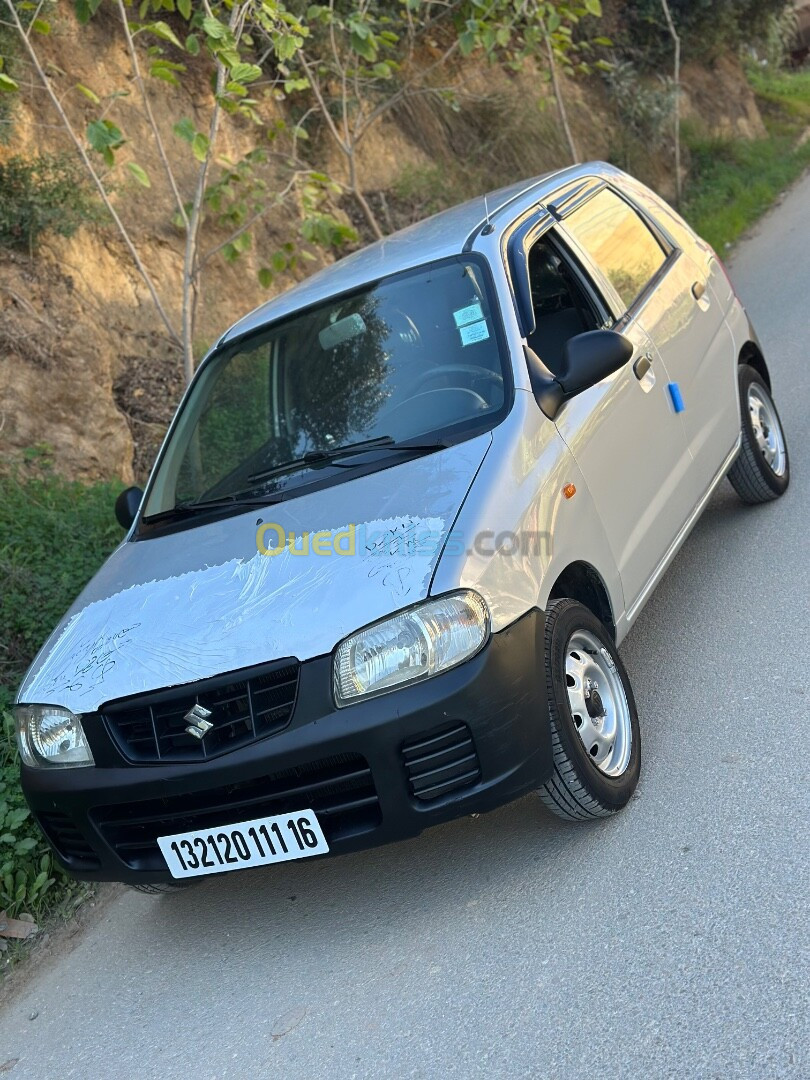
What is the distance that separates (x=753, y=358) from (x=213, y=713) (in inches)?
156

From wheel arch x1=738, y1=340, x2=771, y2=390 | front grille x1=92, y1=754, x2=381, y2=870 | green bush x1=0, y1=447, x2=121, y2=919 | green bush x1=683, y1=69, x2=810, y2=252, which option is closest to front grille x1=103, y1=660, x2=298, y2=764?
front grille x1=92, y1=754, x2=381, y2=870

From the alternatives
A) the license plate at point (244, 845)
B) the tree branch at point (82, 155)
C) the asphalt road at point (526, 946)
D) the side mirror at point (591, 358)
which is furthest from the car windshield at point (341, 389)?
the tree branch at point (82, 155)

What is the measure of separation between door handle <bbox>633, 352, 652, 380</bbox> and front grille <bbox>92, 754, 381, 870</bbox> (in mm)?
2136

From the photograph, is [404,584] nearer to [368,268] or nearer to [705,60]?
[368,268]

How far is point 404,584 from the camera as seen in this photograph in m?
3.34

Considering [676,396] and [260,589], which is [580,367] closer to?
[676,396]

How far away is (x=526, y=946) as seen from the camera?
3334 millimetres

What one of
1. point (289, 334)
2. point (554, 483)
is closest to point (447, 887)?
point (554, 483)

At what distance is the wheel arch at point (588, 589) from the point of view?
3.89 m

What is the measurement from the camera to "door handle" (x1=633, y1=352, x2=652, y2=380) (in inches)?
184

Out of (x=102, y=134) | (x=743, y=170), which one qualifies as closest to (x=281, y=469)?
(x=102, y=134)

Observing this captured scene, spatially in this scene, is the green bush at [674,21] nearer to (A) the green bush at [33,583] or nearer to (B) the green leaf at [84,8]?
(B) the green leaf at [84,8]

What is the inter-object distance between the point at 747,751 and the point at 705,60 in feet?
61.0

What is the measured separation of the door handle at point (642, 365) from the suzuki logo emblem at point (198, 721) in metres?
2.25
